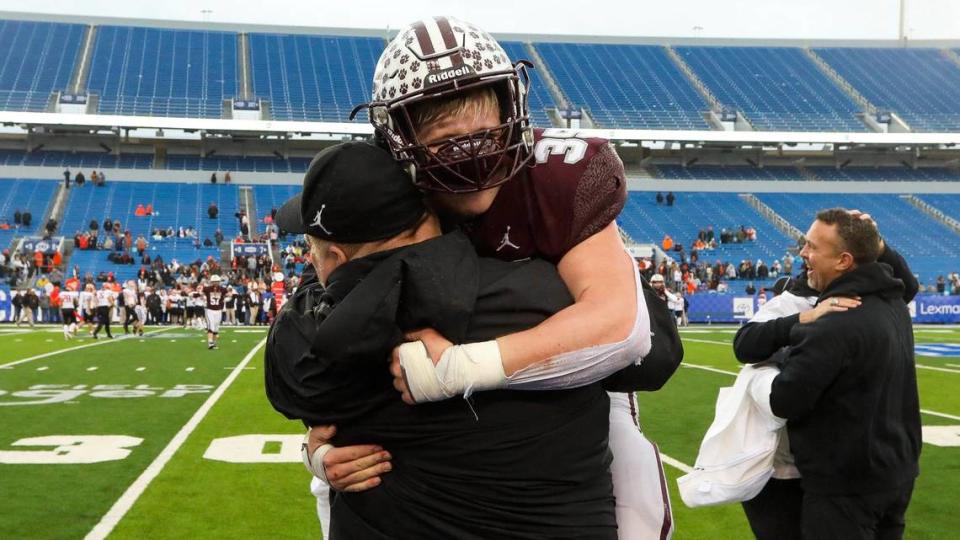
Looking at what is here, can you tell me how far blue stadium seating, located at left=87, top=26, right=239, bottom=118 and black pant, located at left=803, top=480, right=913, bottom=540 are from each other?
44516 millimetres

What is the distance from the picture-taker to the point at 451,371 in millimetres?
1678

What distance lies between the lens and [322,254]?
192 centimetres

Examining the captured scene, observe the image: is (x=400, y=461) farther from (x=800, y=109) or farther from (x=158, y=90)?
(x=800, y=109)

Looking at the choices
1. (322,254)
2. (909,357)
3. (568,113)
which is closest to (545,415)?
(322,254)

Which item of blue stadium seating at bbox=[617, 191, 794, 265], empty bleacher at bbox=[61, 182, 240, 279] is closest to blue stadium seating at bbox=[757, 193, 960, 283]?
blue stadium seating at bbox=[617, 191, 794, 265]

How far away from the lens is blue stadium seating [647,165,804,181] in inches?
1896

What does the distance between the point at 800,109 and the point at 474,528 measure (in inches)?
2026

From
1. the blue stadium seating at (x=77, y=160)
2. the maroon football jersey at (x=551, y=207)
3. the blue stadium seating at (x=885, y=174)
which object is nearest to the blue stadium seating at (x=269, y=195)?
the blue stadium seating at (x=77, y=160)

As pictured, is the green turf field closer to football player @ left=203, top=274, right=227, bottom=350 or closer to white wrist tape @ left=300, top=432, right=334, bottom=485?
football player @ left=203, top=274, right=227, bottom=350

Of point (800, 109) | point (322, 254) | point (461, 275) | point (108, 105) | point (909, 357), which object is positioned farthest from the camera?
point (800, 109)

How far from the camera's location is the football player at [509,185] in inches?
70.9

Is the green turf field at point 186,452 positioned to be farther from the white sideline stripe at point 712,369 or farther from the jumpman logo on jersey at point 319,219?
the jumpman logo on jersey at point 319,219

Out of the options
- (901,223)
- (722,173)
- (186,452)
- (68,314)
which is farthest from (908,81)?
(186,452)

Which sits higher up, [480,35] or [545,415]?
[480,35]
